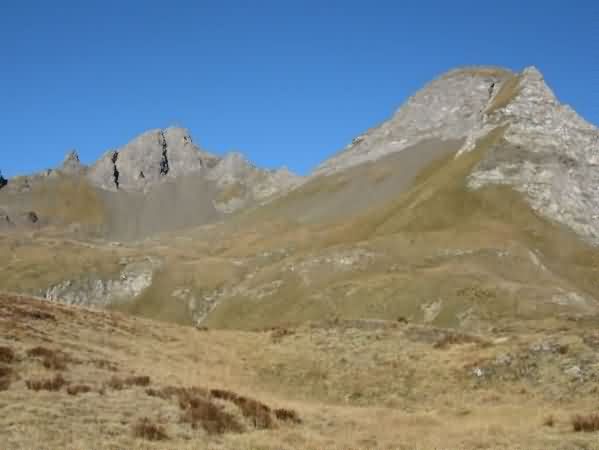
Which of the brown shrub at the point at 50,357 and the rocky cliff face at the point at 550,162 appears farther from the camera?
the rocky cliff face at the point at 550,162

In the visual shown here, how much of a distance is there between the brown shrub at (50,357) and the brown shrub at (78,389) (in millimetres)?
4153

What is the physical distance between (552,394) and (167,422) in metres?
19.2

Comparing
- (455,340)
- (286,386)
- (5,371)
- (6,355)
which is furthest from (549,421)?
(6,355)

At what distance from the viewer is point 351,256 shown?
4862 inches

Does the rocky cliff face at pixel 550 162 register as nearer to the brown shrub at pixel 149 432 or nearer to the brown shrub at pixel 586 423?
the brown shrub at pixel 586 423

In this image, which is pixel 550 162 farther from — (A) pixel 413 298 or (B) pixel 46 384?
(B) pixel 46 384

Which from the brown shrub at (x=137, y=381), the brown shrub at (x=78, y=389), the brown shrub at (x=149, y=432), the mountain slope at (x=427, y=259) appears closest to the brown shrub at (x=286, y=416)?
the brown shrub at (x=149, y=432)

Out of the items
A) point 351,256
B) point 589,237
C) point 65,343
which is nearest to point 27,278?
point 351,256

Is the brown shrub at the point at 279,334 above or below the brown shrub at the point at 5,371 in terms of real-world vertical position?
above

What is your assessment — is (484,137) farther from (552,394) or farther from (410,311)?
(552,394)

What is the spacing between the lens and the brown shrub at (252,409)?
75.3 feet

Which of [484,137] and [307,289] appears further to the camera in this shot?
[484,137]

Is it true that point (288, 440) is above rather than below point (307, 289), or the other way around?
below

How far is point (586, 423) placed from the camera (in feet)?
69.0
